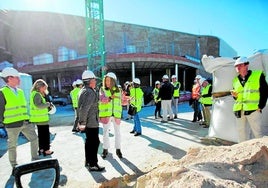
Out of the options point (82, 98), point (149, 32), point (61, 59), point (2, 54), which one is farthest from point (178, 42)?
point (82, 98)

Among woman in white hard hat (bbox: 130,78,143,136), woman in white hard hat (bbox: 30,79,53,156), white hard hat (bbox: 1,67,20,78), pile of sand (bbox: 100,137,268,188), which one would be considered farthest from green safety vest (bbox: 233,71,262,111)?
white hard hat (bbox: 1,67,20,78)

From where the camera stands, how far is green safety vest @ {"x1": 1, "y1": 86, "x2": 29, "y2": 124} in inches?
158

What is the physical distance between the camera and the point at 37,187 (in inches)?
138

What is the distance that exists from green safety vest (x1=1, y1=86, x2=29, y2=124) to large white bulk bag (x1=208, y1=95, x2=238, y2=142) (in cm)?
388

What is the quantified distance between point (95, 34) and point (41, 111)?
15.5m

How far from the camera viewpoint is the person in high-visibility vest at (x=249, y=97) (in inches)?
149

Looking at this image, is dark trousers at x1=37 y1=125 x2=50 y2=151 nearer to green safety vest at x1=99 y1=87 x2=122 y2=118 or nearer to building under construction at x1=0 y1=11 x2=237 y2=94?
green safety vest at x1=99 y1=87 x2=122 y2=118

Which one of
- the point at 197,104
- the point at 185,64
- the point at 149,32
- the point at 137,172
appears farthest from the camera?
the point at 149,32

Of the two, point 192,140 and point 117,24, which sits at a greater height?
point 117,24

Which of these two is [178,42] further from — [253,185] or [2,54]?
[253,185]

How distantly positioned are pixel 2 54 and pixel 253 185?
2960 centimetres

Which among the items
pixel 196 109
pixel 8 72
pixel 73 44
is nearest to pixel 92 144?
pixel 8 72

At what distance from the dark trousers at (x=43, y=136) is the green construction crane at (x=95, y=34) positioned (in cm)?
1363

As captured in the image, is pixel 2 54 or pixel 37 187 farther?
pixel 2 54
